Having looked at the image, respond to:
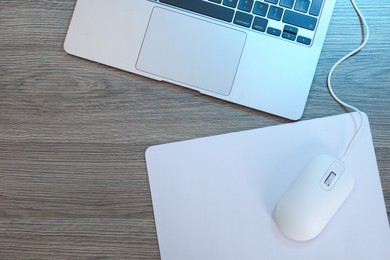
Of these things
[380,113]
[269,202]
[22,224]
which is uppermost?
[380,113]

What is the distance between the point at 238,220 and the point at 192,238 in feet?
0.23

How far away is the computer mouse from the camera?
2.03ft

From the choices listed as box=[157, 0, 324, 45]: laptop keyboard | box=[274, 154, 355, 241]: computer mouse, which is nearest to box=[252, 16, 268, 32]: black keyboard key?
box=[157, 0, 324, 45]: laptop keyboard

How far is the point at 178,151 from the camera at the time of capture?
0.69 metres

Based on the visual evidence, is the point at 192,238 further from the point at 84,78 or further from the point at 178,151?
the point at 84,78

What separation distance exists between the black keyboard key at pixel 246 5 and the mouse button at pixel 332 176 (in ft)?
0.84

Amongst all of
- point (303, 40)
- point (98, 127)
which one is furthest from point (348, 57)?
point (98, 127)

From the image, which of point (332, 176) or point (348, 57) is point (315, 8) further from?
point (332, 176)

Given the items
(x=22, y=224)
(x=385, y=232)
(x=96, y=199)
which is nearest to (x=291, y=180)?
(x=385, y=232)

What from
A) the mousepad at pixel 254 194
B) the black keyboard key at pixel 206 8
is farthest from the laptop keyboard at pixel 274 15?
the mousepad at pixel 254 194

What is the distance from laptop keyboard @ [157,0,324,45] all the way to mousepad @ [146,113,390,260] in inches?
5.3

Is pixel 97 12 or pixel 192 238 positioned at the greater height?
pixel 97 12

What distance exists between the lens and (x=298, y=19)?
681 millimetres

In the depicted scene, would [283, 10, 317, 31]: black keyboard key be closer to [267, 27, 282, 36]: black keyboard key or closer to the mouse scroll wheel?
[267, 27, 282, 36]: black keyboard key
